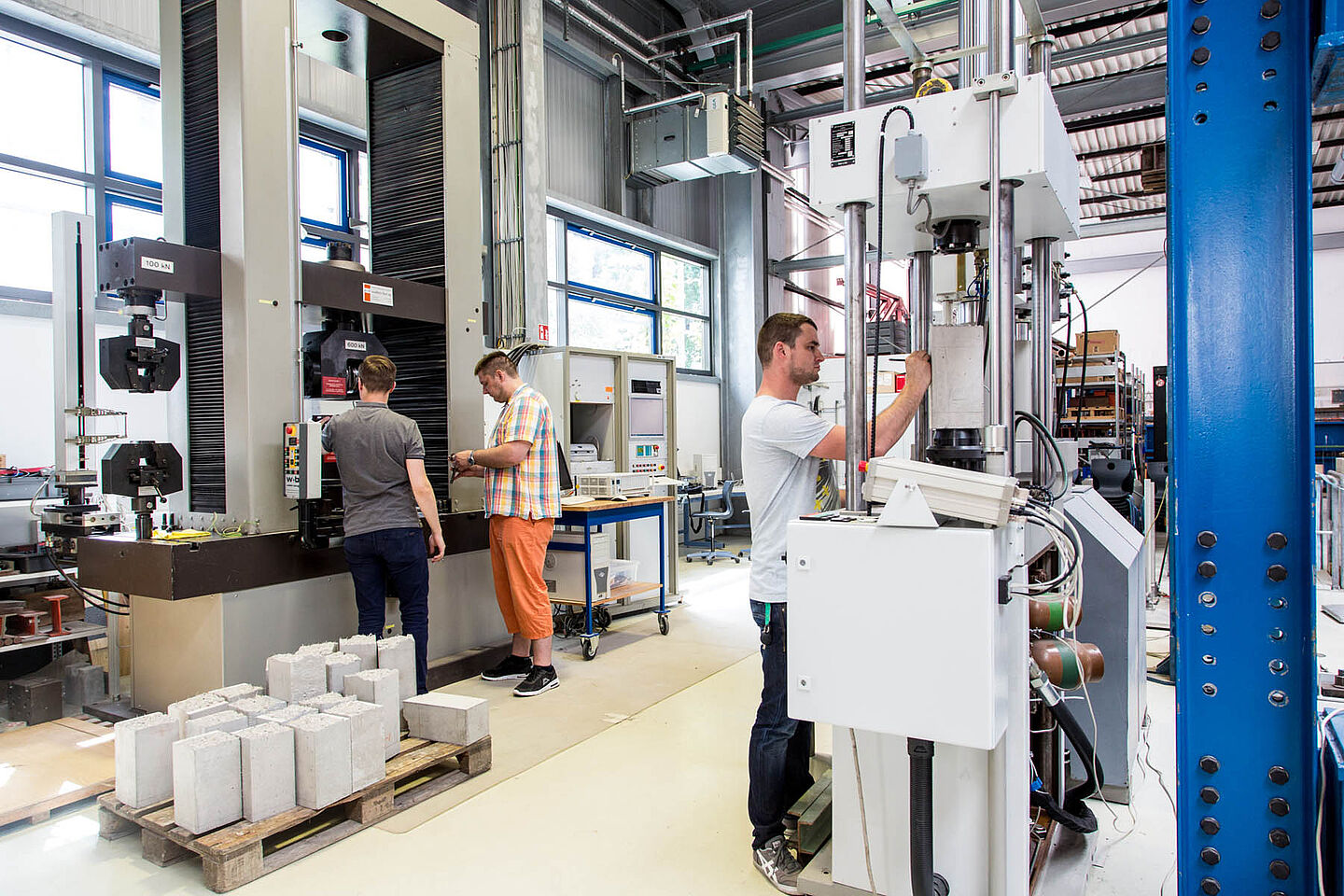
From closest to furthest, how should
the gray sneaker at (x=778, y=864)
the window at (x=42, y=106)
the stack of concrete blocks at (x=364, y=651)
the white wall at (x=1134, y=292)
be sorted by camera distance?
the gray sneaker at (x=778, y=864) < the stack of concrete blocks at (x=364, y=651) < the window at (x=42, y=106) < the white wall at (x=1134, y=292)

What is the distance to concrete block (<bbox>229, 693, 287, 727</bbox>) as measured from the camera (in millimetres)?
2703

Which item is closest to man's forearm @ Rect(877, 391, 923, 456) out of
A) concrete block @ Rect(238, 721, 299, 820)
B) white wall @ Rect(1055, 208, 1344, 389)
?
concrete block @ Rect(238, 721, 299, 820)

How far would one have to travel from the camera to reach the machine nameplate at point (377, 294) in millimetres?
3916

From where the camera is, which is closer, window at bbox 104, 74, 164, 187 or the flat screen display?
window at bbox 104, 74, 164, 187

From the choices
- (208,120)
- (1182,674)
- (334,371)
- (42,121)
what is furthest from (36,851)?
(42,121)

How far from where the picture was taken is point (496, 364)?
413 cm

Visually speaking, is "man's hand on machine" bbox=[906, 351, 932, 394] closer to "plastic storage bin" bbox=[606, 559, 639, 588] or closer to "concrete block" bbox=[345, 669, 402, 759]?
"concrete block" bbox=[345, 669, 402, 759]

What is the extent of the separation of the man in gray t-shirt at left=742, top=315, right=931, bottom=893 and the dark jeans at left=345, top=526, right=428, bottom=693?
183cm

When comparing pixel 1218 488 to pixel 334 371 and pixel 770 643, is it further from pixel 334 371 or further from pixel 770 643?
pixel 334 371

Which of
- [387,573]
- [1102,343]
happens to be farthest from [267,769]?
[1102,343]

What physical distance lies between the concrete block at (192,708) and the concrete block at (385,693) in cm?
42

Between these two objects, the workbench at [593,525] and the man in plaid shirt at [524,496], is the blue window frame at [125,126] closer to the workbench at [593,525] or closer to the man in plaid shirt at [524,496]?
the man in plaid shirt at [524,496]

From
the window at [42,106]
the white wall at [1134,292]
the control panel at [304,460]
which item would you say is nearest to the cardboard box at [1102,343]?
the white wall at [1134,292]

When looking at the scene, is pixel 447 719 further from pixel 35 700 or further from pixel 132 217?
pixel 132 217
